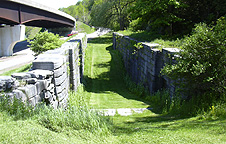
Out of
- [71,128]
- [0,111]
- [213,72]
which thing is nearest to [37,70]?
[0,111]

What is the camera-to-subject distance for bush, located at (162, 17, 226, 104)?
783cm

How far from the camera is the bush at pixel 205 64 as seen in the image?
783 centimetres

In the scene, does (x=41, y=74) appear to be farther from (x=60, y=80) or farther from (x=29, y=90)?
(x=60, y=80)

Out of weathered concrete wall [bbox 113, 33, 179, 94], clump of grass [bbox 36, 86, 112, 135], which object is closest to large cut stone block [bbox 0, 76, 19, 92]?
clump of grass [bbox 36, 86, 112, 135]

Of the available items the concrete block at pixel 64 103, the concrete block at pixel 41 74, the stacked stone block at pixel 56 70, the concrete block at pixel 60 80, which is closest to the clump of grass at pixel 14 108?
the concrete block at pixel 41 74

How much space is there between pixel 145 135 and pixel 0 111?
11.0ft

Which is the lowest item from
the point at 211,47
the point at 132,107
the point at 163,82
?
the point at 132,107

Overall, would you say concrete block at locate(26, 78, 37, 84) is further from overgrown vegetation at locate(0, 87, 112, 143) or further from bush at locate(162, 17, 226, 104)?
bush at locate(162, 17, 226, 104)

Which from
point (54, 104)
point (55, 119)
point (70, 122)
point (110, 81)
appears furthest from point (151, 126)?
point (110, 81)

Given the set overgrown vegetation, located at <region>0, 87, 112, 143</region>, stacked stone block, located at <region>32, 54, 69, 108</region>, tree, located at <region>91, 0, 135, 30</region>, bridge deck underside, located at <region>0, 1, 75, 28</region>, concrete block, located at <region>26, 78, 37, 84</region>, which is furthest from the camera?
tree, located at <region>91, 0, 135, 30</region>

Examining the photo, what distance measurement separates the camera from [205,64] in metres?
7.71

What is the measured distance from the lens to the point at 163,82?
1187 centimetres

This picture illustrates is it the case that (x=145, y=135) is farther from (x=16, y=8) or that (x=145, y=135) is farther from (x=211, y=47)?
(x=16, y=8)

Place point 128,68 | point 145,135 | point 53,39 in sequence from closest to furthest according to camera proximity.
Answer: point 145,135, point 53,39, point 128,68
